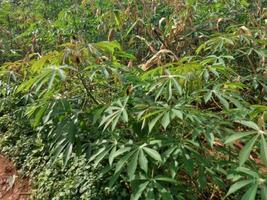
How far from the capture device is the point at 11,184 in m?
2.89

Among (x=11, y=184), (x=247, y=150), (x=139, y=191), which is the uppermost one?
(x=247, y=150)

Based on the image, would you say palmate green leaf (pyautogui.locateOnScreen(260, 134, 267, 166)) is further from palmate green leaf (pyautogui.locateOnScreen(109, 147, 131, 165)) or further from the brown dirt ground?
the brown dirt ground

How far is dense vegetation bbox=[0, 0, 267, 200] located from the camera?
1.76m

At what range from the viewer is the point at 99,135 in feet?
6.87

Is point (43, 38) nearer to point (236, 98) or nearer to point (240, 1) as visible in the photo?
point (240, 1)

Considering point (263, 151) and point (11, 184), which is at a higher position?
point (263, 151)

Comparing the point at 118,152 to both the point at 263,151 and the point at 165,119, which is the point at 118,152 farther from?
the point at 263,151

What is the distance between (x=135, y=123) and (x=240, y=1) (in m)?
2.22

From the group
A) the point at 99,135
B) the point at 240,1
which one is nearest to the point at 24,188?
the point at 99,135

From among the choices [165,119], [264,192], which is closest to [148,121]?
[165,119]

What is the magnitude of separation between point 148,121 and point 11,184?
56.6 inches

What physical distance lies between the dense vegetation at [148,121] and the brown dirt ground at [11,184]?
3.2 inches

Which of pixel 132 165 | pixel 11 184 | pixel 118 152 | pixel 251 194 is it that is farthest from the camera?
pixel 11 184

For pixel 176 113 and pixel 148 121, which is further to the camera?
pixel 148 121
